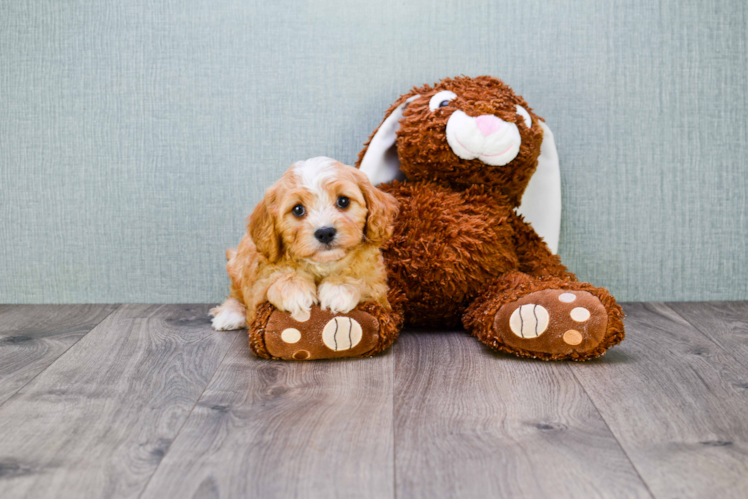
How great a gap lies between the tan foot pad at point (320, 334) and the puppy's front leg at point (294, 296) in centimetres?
1

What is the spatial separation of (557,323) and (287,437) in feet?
2.08

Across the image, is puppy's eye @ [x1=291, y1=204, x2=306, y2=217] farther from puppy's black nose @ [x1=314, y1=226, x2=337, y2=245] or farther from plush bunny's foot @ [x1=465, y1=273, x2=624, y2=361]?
plush bunny's foot @ [x1=465, y1=273, x2=624, y2=361]

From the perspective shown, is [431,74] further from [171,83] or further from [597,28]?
[171,83]

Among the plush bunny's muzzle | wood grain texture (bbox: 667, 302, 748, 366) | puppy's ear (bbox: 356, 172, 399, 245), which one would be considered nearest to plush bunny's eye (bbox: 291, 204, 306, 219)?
puppy's ear (bbox: 356, 172, 399, 245)

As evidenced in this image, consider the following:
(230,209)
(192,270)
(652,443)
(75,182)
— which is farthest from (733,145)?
(75,182)

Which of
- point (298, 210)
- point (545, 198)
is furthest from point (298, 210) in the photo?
point (545, 198)

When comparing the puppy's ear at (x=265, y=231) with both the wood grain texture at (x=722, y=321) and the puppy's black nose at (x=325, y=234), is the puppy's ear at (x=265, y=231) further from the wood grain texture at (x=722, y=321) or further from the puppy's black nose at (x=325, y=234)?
the wood grain texture at (x=722, y=321)

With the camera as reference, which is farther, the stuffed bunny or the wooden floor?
the stuffed bunny

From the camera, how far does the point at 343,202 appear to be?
1.37m

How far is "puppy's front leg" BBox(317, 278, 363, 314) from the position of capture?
139 cm

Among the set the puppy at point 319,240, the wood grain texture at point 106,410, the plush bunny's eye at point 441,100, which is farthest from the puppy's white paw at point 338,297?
the plush bunny's eye at point 441,100

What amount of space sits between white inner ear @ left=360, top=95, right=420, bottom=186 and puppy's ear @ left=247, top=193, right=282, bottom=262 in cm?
39

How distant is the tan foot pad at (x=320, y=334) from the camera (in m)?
1.38

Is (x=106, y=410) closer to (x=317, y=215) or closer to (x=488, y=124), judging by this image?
(x=317, y=215)
